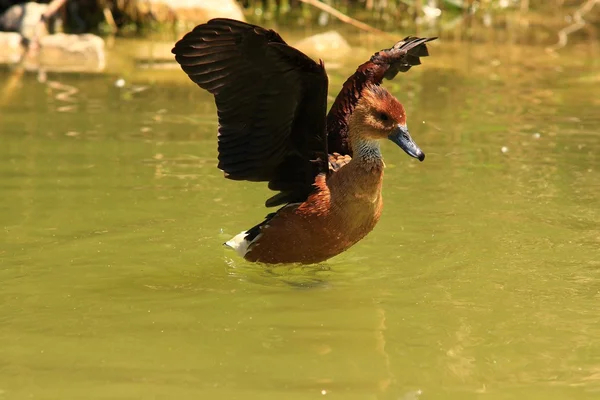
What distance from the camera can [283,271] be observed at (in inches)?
242

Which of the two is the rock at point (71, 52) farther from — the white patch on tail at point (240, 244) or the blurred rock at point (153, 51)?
the white patch on tail at point (240, 244)

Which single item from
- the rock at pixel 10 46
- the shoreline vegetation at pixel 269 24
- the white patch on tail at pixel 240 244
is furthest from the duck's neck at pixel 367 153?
the rock at pixel 10 46

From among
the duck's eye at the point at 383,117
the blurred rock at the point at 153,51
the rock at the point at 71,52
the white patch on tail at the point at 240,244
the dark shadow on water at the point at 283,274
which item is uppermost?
the duck's eye at the point at 383,117

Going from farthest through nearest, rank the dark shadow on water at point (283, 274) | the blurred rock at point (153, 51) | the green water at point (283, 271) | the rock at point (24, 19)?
1. the rock at point (24, 19)
2. the blurred rock at point (153, 51)
3. the dark shadow on water at point (283, 274)
4. the green water at point (283, 271)

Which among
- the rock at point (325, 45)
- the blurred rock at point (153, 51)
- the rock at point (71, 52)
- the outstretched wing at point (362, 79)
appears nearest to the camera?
the outstretched wing at point (362, 79)

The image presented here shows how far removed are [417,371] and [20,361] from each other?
1730 millimetres

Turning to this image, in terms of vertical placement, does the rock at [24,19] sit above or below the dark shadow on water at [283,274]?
below

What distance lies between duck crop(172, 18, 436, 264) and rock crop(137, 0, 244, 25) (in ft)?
26.2

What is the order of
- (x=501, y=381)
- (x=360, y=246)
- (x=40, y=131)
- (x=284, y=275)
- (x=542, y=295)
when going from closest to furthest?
(x=501, y=381)
(x=542, y=295)
(x=284, y=275)
(x=360, y=246)
(x=40, y=131)

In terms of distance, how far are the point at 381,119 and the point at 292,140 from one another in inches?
19.5

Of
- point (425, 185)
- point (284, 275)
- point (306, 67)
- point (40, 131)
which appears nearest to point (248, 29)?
point (306, 67)

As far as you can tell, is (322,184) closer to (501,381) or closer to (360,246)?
(360,246)

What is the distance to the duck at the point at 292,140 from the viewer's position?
5.27 metres

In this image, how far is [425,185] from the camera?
7.54 metres
